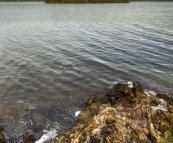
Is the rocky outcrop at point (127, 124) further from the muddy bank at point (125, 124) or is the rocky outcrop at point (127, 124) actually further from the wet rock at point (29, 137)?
the wet rock at point (29, 137)

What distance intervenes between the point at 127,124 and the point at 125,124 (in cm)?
16

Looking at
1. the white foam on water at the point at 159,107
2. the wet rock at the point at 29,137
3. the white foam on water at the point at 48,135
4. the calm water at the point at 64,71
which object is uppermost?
the white foam on water at the point at 159,107

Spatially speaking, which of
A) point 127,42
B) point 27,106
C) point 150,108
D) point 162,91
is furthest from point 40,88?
point 127,42

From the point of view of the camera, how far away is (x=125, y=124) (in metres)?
13.6

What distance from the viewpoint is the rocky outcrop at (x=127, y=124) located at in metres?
12.6

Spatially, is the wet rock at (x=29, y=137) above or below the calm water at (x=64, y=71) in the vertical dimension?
above

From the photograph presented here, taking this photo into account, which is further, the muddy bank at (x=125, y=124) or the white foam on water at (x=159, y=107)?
the white foam on water at (x=159, y=107)

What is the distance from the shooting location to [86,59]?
108 ft

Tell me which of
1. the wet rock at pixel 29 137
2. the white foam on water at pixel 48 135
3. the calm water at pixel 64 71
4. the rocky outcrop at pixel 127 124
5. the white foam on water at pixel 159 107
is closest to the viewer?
the rocky outcrop at pixel 127 124

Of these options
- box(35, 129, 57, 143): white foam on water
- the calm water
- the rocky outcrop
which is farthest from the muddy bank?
the calm water

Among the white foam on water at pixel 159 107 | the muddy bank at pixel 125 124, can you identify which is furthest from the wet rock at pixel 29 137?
the white foam on water at pixel 159 107

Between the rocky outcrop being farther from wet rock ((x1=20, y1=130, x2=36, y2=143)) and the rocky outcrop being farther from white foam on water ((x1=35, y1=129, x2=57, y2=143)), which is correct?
wet rock ((x1=20, y1=130, x2=36, y2=143))

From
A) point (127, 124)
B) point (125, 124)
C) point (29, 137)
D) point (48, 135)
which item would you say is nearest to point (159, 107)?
point (127, 124)

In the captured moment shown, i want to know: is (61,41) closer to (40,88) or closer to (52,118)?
(40,88)
